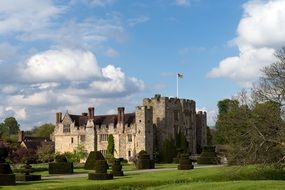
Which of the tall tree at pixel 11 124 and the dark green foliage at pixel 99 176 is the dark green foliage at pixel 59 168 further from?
the tall tree at pixel 11 124

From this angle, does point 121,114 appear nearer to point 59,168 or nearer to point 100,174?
point 59,168

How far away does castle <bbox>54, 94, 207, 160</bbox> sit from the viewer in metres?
72.8

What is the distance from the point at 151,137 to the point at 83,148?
11.5m

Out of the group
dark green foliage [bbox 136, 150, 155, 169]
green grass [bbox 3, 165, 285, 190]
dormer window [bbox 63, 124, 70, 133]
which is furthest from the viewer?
dormer window [bbox 63, 124, 70, 133]

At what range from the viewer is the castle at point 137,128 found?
72.8 metres

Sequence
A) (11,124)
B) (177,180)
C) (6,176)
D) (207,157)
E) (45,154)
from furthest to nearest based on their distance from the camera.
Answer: (11,124) → (45,154) → (207,157) → (177,180) → (6,176)

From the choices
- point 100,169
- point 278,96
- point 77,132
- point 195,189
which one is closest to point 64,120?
point 77,132

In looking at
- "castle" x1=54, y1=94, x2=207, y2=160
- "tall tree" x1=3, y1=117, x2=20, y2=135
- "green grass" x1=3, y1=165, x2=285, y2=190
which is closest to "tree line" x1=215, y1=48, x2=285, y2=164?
"green grass" x1=3, y1=165, x2=285, y2=190

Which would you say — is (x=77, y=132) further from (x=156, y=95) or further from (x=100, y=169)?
(x=100, y=169)

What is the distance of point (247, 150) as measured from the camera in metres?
32.8

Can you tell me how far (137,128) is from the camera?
7269 cm

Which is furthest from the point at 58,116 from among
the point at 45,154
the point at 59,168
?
the point at 59,168

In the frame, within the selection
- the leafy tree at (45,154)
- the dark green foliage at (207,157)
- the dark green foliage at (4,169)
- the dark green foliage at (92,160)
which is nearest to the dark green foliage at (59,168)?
the dark green foliage at (92,160)

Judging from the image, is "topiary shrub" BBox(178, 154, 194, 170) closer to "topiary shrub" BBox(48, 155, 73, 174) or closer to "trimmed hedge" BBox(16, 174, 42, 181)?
"topiary shrub" BBox(48, 155, 73, 174)
